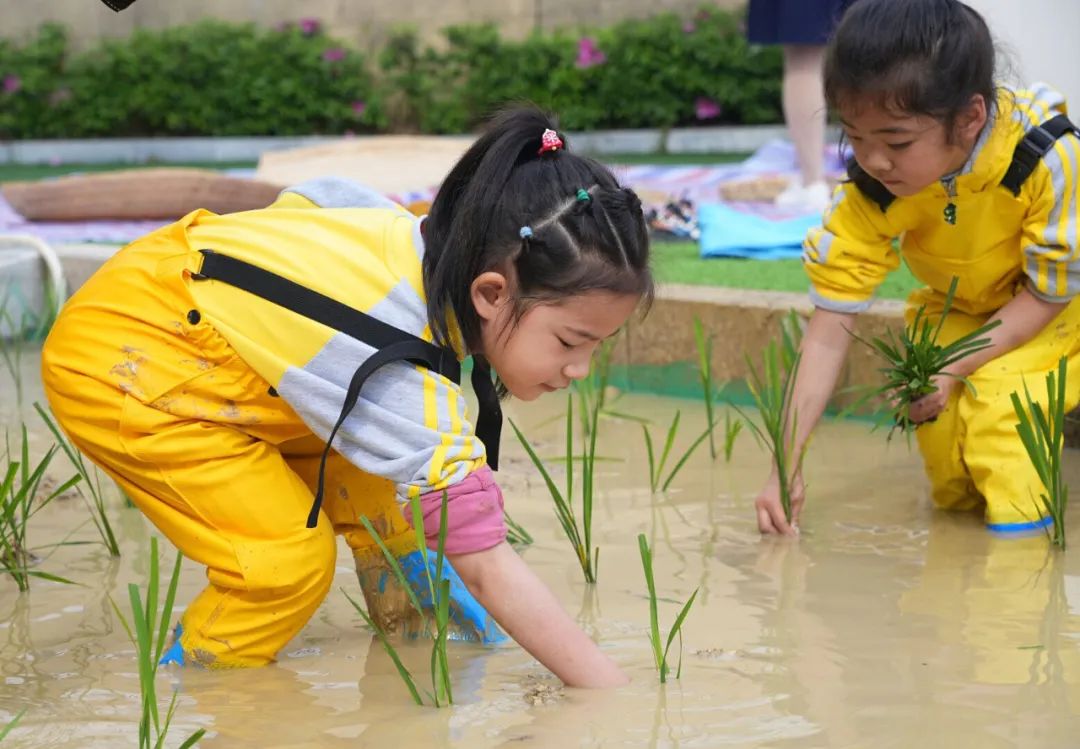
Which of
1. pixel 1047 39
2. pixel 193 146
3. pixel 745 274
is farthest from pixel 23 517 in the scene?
pixel 193 146

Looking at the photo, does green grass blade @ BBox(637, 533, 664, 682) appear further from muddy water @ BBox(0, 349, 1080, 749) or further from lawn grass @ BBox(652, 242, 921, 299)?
lawn grass @ BBox(652, 242, 921, 299)

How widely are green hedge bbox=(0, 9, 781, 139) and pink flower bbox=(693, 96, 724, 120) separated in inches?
6.2

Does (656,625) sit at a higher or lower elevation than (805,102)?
lower

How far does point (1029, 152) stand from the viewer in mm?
2773

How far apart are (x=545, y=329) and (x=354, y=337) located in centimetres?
27

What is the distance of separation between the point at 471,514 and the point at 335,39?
37.3 feet

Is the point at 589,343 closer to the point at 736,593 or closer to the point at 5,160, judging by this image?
the point at 736,593

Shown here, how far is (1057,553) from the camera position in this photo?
2674mm

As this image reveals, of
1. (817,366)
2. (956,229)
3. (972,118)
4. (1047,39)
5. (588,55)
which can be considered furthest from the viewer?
(588,55)

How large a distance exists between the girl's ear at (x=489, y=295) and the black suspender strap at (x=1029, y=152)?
1235 mm

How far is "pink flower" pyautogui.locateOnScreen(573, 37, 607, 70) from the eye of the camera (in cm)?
1178

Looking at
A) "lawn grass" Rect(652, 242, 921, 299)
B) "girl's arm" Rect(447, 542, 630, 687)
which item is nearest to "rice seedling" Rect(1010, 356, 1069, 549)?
"girl's arm" Rect(447, 542, 630, 687)

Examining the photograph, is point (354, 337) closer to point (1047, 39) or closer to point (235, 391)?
point (235, 391)

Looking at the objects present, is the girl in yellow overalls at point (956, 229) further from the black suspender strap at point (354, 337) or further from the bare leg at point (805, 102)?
the bare leg at point (805, 102)
